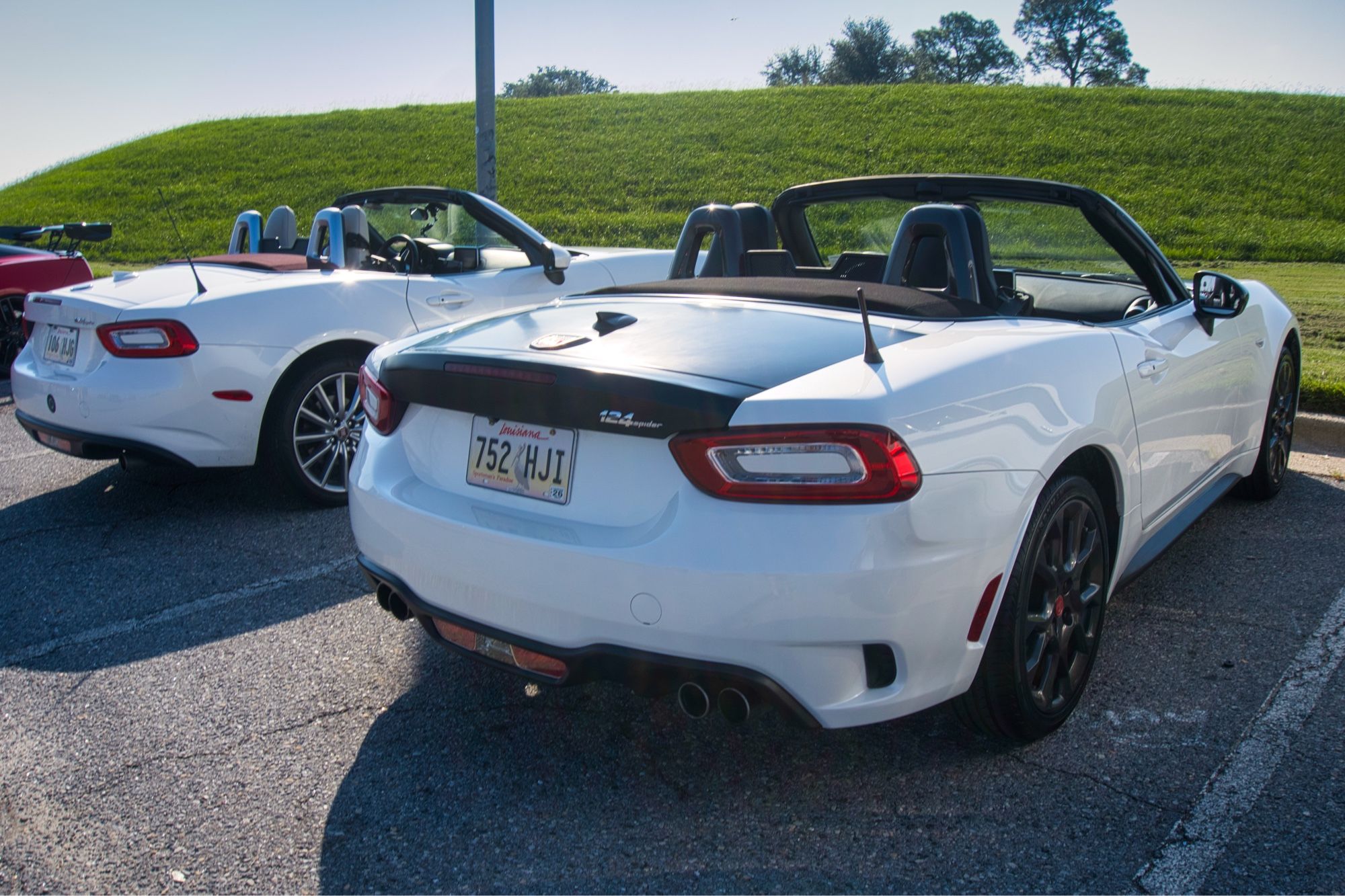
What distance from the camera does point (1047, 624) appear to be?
2861 millimetres

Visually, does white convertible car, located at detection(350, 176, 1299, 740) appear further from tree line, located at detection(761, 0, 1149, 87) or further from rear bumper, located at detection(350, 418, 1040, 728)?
tree line, located at detection(761, 0, 1149, 87)

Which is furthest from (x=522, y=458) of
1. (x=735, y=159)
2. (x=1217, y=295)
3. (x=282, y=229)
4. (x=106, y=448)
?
(x=735, y=159)

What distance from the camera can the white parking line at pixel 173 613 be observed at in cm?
358

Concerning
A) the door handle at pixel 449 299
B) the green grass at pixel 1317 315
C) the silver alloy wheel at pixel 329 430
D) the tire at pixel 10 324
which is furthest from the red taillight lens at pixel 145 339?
the green grass at pixel 1317 315

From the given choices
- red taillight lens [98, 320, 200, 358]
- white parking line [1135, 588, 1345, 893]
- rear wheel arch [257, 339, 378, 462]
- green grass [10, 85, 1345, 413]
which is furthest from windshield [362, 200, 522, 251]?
green grass [10, 85, 1345, 413]

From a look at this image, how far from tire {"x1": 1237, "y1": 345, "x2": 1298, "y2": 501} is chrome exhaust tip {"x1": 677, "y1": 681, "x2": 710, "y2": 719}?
3.46 metres

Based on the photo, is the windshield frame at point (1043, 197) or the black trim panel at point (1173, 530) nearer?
the black trim panel at point (1173, 530)

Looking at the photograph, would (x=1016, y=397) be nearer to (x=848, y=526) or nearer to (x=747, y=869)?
(x=848, y=526)

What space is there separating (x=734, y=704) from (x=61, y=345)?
4.03 metres

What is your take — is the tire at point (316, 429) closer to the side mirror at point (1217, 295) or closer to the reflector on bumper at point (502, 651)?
the reflector on bumper at point (502, 651)

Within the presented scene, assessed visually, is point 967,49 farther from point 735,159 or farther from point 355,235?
point 355,235

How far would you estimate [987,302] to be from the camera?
3.36m

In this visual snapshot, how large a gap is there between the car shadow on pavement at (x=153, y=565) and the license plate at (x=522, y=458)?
4.89 ft

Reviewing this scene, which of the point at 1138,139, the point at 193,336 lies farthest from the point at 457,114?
the point at 193,336
